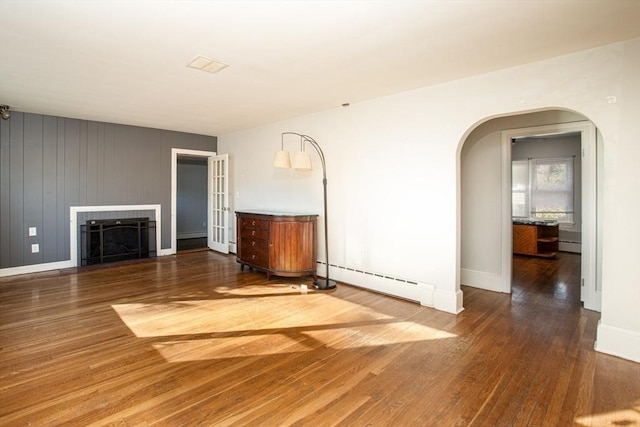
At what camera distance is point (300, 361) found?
8.20ft

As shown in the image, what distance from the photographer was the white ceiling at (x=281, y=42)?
217 centimetres

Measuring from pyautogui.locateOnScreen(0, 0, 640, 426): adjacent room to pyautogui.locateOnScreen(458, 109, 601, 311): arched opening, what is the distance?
3cm

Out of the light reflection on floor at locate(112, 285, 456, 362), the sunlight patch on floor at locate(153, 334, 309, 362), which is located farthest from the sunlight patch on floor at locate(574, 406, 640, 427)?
the sunlight patch on floor at locate(153, 334, 309, 362)

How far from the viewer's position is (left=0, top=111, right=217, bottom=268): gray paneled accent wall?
199 inches

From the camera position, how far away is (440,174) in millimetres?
3639

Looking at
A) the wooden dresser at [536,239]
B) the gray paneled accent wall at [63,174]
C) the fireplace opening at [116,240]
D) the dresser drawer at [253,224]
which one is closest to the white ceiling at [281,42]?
the gray paneled accent wall at [63,174]

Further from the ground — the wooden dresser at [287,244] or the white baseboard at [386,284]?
the wooden dresser at [287,244]

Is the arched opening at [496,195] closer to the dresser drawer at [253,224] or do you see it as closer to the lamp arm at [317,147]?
the lamp arm at [317,147]

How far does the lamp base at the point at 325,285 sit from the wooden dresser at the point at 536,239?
14.4 ft

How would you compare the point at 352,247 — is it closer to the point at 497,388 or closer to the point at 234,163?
the point at 497,388

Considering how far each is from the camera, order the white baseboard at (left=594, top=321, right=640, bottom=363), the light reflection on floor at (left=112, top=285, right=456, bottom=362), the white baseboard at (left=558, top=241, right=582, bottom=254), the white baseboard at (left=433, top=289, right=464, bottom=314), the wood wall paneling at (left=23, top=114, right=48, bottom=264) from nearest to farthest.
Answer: the white baseboard at (left=594, top=321, right=640, bottom=363) → the light reflection on floor at (left=112, top=285, right=456, bottom=362) → the white baseboard at (left=433, top=289, right=464, bottom=314) → the wood wall paneling at (left=23, top=114, right=48, bottom=264) → the white baseboard at (left=558, top=241, right=582, bottom=254)

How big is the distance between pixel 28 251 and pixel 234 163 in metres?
3.59

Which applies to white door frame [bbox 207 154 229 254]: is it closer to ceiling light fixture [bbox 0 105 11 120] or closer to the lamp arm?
the lamp arm

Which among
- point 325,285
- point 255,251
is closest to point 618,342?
point 325,285
